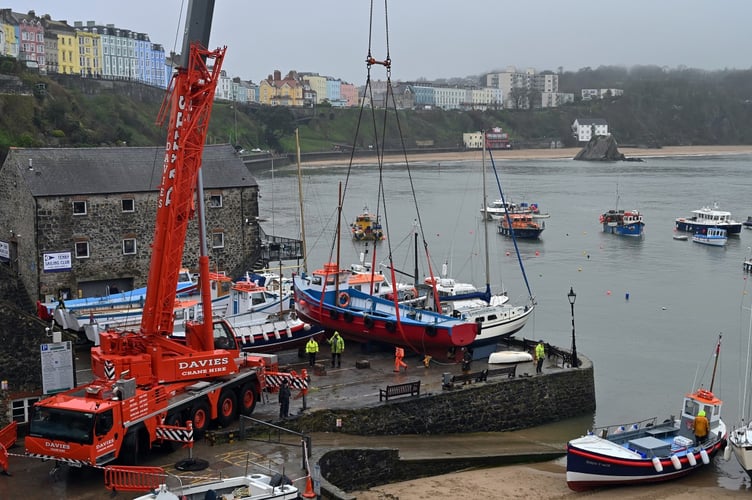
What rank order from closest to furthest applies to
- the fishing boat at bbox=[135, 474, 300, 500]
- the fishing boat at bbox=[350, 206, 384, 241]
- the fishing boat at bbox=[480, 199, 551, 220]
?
the fishing boat at bbox=[135, 474, 300, 500] → the fishing boat at bbox=[350, 206, 384, 241] → the fishing boat at bbox=[480, 199, 551, 220]

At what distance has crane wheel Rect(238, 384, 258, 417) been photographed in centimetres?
1883

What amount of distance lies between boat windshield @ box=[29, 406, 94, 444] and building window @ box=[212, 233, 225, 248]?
18.7 meters

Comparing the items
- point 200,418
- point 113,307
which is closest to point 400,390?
point 200,418

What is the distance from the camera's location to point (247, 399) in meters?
19.0

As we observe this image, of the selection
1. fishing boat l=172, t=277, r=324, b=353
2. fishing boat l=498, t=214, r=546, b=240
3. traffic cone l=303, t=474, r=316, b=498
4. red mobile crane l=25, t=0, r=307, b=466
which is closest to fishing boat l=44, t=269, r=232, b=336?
fishing boat l=172, t=277, r=324, b=353

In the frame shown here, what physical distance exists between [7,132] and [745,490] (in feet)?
163

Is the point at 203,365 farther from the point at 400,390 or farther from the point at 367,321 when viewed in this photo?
the point at 367,321

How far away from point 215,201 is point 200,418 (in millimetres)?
16881

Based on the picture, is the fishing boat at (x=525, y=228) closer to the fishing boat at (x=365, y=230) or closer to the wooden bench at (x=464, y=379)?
the fishing boat at (x=365, y=230)

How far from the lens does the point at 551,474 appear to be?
67.4 ft

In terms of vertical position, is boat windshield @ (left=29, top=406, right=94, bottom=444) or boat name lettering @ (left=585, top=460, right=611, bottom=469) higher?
boat windshield @ (left=29, top=406, right=94, bottom=444)

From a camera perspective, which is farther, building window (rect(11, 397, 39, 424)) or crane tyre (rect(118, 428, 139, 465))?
building window (rect(11, 397, 39, 424))

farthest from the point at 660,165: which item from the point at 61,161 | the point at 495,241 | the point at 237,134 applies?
the point at 61,161

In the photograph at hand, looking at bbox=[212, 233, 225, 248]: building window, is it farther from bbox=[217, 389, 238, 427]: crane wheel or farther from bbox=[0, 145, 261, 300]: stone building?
bbox=[217, 389, 238, 427]: crane wheel
